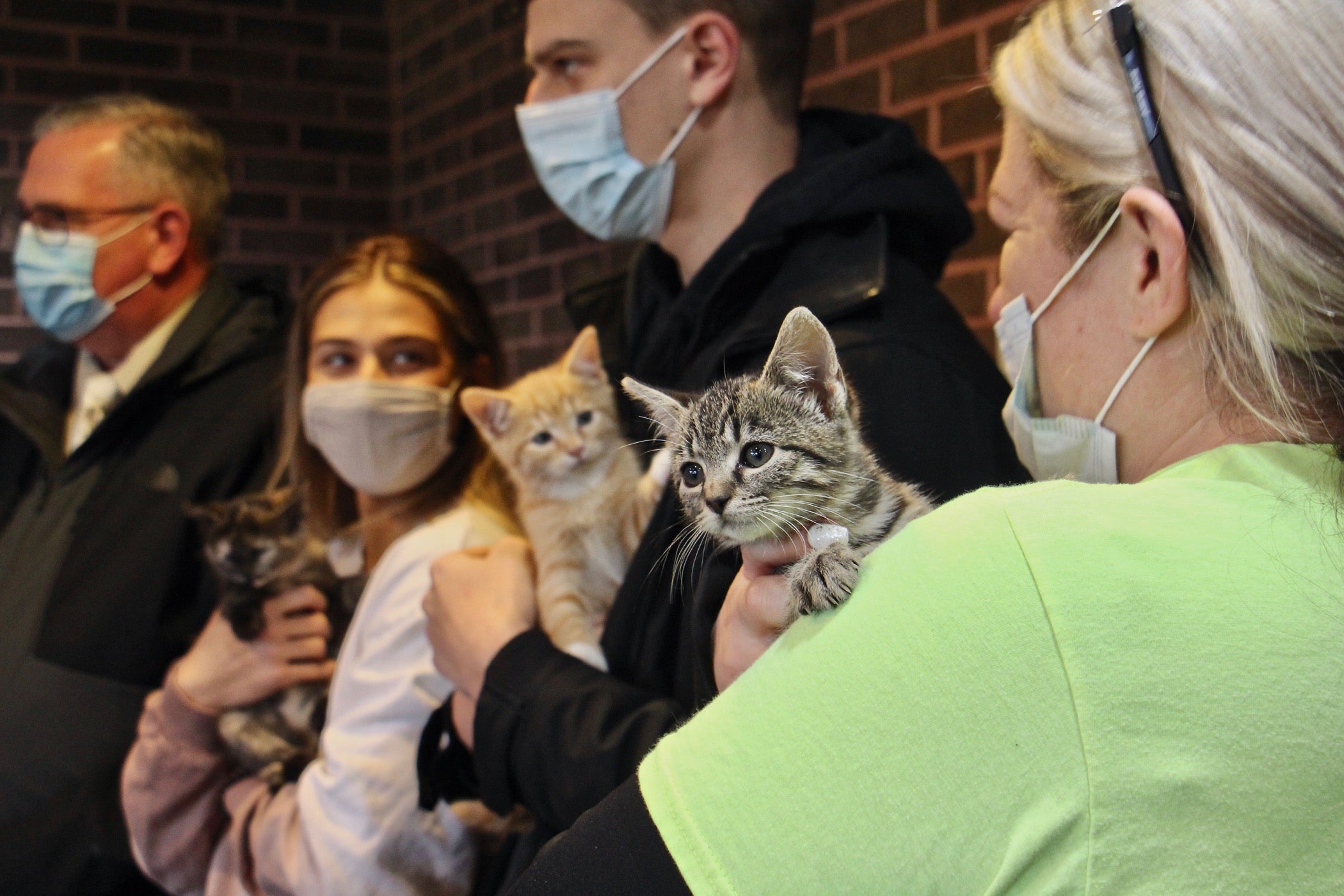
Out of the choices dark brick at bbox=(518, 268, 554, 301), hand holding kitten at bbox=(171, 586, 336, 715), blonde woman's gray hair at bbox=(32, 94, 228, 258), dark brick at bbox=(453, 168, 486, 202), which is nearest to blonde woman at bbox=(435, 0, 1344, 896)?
hand holding kitten at bbox=(171, 586, 336, 715)

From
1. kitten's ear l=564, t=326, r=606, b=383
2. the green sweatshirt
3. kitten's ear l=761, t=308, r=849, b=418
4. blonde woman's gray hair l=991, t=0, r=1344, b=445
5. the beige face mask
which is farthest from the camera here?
the beige face mask

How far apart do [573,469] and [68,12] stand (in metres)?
3.82

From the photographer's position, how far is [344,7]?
4828 millimetres

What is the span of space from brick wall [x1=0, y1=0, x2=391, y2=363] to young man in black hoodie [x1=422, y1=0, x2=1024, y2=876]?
3.05 metres

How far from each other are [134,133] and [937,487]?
2598mm

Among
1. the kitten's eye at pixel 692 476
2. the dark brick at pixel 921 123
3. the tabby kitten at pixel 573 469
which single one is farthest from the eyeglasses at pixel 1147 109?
the dark brick at pixel 921 123

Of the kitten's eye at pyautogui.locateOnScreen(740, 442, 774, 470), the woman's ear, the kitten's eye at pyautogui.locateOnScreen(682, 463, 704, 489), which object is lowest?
the kitten's eye at pyautogui.locateOnScreen(682, 463, 704, 489)

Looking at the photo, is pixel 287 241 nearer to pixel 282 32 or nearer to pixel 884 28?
pixel 282 32

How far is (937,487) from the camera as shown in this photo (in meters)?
1.37

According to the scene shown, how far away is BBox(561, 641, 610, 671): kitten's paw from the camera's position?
1.60 meters

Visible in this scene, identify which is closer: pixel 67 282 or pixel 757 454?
pixel 757 454

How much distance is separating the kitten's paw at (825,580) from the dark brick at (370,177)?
14.3 ft

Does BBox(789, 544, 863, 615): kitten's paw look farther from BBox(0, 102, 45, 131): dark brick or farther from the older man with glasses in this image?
BBox(0, 102, 45, 131): dark brick

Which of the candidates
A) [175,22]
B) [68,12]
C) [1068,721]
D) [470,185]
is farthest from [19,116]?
[1068,721]
